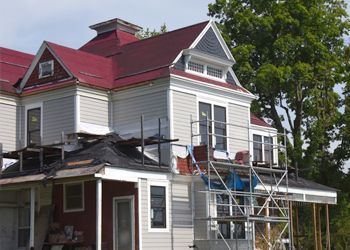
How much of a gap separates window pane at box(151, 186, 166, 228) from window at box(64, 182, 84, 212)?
271cm

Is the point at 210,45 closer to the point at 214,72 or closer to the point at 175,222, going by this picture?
the point at 214,72

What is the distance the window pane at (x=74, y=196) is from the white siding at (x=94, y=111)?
A: 2749mm

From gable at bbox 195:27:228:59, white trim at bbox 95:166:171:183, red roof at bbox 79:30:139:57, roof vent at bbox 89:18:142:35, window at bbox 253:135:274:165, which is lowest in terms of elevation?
white trim at bbox 95:166:171:183

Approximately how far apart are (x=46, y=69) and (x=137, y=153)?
229 inches

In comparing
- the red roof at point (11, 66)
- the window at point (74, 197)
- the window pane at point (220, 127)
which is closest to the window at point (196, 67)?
the window pane at point (220, 127)

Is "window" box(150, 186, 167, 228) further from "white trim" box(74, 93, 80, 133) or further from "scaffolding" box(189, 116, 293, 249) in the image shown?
"white trim" box(74, 93, 80, 133)

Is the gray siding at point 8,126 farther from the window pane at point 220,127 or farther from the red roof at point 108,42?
the window pane at point 220,127

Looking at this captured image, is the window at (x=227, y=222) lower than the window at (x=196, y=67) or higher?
lower

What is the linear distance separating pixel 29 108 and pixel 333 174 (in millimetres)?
20562

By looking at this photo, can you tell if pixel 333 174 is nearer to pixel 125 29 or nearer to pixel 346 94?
pixel 346 94

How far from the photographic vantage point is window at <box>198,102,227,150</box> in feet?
89.3

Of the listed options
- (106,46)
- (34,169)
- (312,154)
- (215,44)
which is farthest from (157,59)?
(312,154)

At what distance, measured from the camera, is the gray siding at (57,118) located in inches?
1050

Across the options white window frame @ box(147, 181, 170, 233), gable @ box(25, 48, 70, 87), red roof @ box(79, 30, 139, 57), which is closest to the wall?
white window frame @ box(147, 181, 170, 233)
